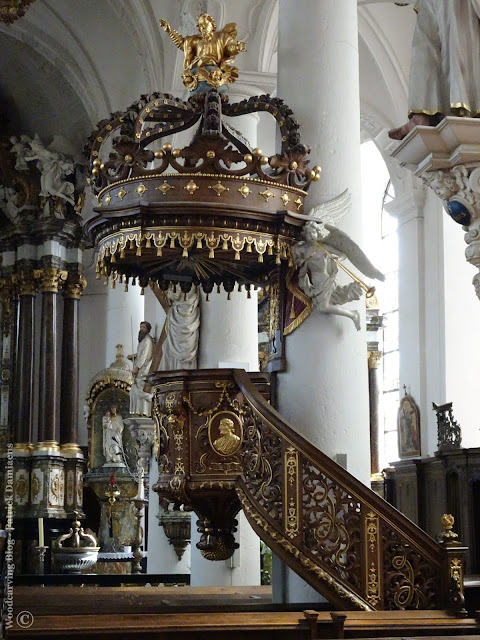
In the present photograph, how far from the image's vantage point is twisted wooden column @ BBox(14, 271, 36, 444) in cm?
1808

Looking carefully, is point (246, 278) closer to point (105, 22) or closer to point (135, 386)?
point (135, 386)

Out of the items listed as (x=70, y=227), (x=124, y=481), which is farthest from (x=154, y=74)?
(x=124, y=481)

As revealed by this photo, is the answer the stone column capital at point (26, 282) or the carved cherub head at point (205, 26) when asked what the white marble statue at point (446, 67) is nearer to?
the carved cherub head at point (205, 26)

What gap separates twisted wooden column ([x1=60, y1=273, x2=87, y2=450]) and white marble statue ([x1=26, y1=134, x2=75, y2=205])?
60.7 inches

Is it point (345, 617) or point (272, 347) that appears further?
point (272, 347)

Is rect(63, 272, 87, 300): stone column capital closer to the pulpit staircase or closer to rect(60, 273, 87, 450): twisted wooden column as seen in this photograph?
rect(60, 273, 87, 450): twisted wooden column

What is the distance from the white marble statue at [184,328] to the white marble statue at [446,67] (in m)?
3.82

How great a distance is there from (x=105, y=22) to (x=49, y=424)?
21.9ft

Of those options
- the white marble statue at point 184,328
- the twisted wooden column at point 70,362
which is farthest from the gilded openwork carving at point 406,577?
the twisted wooden column at point 70,362

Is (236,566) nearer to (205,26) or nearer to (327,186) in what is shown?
(327,186)

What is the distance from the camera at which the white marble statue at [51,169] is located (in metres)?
18.0

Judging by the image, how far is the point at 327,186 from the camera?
748 centimetres

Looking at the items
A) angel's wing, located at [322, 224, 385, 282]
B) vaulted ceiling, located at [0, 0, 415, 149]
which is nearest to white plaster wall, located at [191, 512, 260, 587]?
angel's wing, located at [322, 224, 385, 282]

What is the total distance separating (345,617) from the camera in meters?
5.38
